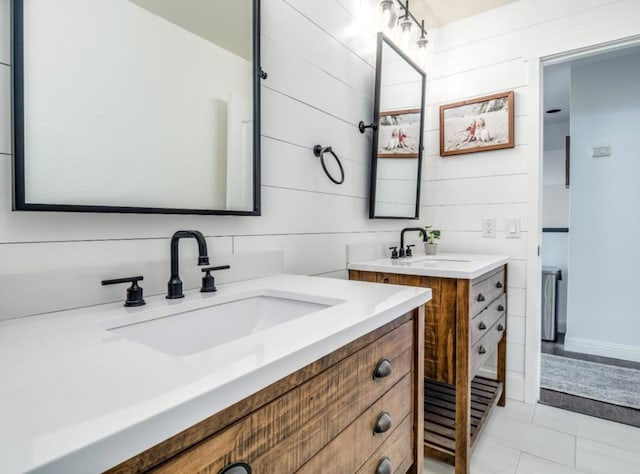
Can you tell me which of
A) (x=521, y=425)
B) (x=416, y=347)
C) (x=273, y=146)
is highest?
(x=273, y=146)

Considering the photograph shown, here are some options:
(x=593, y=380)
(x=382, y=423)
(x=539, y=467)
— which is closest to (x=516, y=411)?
(x=539, y=467)

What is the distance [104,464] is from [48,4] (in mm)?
894

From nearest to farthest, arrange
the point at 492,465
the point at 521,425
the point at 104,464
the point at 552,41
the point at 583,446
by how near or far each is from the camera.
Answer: the point at 104,464 → the point at 492,465 → the point at 583,446 → the point at 521,425 → the point at 552,41

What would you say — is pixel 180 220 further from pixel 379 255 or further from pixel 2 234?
pixel 379 255

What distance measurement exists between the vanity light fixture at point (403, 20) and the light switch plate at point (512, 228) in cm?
119

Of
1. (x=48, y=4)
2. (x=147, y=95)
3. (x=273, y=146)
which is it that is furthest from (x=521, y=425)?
(x=48, y=4)

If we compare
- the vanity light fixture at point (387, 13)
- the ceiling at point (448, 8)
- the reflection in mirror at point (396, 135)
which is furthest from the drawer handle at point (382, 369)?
the ceiling at point (448, 8)

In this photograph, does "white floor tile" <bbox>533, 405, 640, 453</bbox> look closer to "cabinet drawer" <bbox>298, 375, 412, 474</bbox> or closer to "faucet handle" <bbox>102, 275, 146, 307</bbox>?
"cabinet drawer" <bbox>298, 375, 412, 474</bbox>

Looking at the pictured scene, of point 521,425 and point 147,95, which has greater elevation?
point 147,95

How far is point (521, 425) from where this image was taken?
75.3 inches

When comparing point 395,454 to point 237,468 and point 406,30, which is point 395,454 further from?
point 406,30

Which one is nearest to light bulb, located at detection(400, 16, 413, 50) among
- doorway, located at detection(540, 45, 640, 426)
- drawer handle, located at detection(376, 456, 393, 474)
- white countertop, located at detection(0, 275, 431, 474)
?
doorway, located at detection(540, 45, 640, 426)

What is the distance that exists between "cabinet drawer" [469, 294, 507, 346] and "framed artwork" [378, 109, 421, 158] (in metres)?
0.95

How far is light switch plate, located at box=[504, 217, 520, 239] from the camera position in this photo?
2201mm
